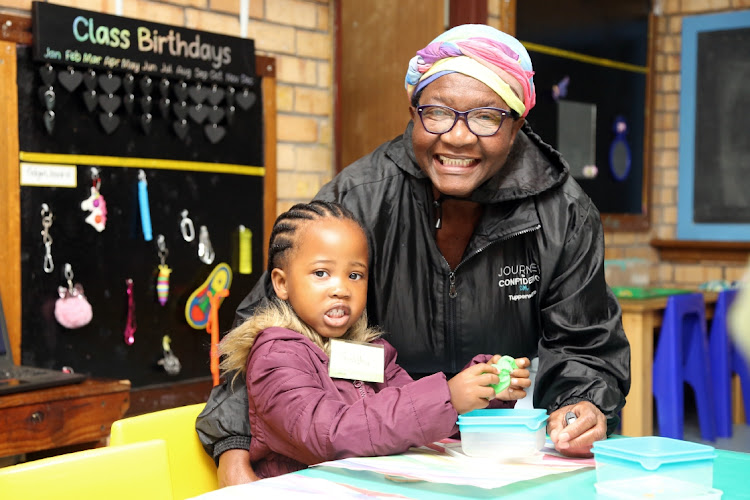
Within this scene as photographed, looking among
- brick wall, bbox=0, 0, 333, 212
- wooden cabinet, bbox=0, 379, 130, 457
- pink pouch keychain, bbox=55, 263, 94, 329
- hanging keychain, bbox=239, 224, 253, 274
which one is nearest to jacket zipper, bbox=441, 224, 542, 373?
wooden cabinet, bbox=0, 379, 130, 457

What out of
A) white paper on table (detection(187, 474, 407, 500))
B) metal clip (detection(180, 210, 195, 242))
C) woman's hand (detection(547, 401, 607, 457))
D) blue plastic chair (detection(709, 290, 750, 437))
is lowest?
blue plastic chair (detection(709, 290, 750, 437))

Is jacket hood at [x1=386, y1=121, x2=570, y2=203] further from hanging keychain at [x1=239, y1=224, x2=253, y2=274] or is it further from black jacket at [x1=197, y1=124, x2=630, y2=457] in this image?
hanging keychain at [x1=239, y1=224, x2=253, y2=274]

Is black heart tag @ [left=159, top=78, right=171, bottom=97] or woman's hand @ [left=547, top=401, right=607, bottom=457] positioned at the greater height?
black heart tag @ [left=159, top=78, right=171, bottom=97]

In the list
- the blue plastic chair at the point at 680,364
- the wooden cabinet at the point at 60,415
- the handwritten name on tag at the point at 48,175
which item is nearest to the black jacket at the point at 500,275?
the wooden cabinet at the point at 60,415

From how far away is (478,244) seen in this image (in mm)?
2033

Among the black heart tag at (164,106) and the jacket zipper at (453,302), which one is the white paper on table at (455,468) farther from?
the black heart tag at (164,106)

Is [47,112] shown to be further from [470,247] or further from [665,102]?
[665,102]

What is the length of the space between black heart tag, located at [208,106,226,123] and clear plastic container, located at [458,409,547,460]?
248 centimetres

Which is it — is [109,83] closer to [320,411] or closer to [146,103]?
[146,103]

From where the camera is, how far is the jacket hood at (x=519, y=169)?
203 cm

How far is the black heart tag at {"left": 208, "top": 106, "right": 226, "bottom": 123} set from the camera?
3732 mm

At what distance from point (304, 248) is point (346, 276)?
4.0 inches

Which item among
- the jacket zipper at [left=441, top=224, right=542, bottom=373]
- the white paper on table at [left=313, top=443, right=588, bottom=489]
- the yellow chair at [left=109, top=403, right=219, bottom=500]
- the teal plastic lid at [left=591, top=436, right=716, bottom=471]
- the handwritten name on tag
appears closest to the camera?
the teal plastic lid at [left=591, top=436, right=716, bottom=471]

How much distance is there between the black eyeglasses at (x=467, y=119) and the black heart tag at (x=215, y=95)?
1944 mm
